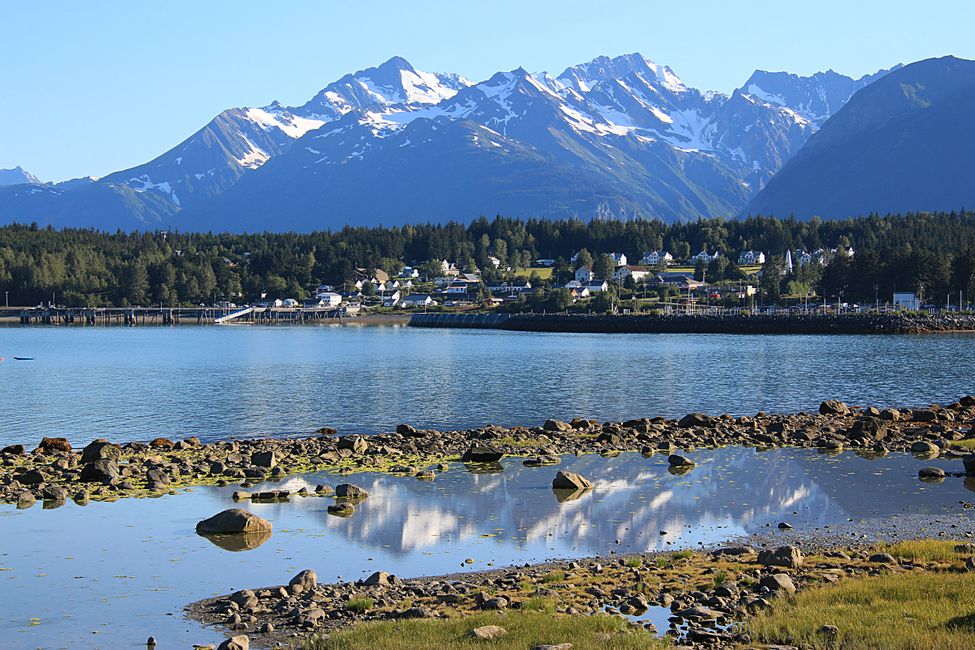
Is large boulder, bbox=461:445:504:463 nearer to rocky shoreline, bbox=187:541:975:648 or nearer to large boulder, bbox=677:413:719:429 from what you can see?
large boulder, bbox=677:413:719:429

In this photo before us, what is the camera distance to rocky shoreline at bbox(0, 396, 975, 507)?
34.1m

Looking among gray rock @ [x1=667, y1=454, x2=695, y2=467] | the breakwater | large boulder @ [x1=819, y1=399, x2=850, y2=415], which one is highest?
gray rock @ [x1=667, y1=454, x2=695, y2=467]

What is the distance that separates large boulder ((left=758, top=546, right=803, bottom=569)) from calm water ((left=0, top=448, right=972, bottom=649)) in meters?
3.11

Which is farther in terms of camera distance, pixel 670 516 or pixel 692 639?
pixel 670 516

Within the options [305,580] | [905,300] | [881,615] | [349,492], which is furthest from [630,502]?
[905,300]

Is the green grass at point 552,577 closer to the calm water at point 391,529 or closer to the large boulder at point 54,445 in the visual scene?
the calm water at point 391,529

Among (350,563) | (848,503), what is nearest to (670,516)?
(848,503)

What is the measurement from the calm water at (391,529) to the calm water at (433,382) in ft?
60.7

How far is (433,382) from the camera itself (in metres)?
79.4

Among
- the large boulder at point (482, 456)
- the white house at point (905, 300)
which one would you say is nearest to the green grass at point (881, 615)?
the large boulder at point (482, 456)

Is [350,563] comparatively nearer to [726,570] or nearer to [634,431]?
[726,570]

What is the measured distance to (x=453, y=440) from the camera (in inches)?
1742

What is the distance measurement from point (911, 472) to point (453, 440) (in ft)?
57.4

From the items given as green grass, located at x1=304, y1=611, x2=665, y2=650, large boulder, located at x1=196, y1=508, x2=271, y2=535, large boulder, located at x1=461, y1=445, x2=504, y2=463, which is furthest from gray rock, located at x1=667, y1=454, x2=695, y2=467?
green grass, located at x1=304, y1=611, x2=665, y2=650
